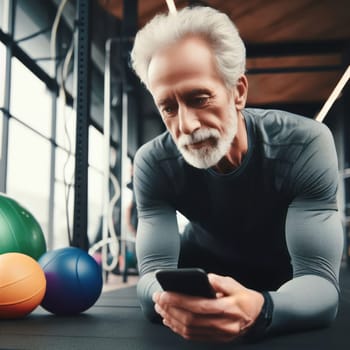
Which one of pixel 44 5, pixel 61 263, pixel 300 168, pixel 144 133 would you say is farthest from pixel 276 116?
pixel 144 133

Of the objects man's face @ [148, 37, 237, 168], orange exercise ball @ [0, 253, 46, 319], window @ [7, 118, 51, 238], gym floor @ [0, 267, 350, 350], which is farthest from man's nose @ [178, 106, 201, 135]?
window @ [7, 118, 51, 238]

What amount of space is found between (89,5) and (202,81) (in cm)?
137

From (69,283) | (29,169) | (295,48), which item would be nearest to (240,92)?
(69,283)

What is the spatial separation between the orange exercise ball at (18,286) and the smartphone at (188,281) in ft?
2.27

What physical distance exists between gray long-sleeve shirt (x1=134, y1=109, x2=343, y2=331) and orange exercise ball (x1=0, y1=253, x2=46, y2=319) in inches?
14.4

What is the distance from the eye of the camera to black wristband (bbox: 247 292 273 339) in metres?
1.06

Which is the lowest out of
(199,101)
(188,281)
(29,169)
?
(188,281)

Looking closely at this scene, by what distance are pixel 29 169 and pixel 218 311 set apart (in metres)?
4.27

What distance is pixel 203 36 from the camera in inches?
51.7

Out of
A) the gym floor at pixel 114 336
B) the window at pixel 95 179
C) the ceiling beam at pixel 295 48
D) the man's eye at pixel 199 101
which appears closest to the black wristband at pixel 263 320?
the gym floor at pixel 114 336

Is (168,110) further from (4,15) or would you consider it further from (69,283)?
(4,15)

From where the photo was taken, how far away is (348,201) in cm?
864

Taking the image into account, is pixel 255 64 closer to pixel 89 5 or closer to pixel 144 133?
pixel 144 133

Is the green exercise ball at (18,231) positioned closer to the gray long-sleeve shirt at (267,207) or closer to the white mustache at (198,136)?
the gray long-sleeve shirt at (267,207)
